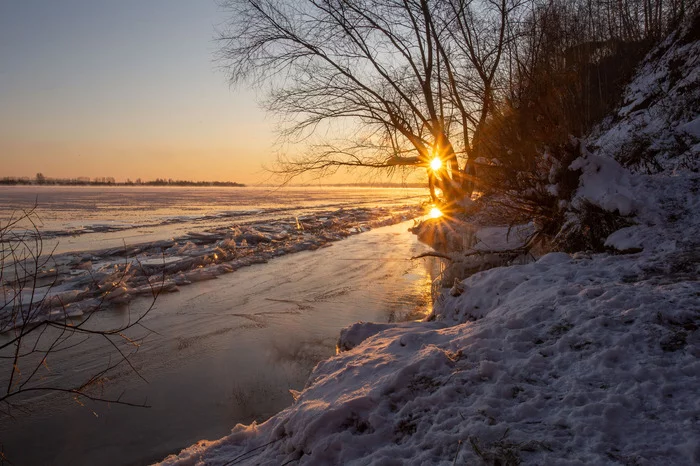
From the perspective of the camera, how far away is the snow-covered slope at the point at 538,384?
69.9 inches

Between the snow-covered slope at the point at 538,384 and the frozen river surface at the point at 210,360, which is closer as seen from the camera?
the snow-covered slope at the point at 538,384

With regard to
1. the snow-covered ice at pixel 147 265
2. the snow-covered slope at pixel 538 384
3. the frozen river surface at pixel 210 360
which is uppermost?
the snow-covered slope at pixel 538 384

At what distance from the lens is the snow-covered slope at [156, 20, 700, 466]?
1776 millimetres

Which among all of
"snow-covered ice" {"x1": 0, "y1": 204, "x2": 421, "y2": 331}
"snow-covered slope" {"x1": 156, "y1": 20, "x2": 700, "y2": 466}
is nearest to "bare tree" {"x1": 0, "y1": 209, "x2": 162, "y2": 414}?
"snow-covered ice" {"x1": 0, "y1": 204, "x2": 421, "y2": 331}

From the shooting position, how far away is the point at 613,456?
63.9 inches

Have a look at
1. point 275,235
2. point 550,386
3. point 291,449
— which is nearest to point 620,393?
point 550,386

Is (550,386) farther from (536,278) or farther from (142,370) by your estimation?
(142,370)

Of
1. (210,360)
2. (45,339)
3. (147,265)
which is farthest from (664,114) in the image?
(147,265)

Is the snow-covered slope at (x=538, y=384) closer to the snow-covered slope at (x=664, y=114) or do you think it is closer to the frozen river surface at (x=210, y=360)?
the frozen river surface at (x=210, y=360)

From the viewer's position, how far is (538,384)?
7.27 feet

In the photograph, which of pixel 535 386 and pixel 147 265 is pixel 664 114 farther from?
pixel 147 265

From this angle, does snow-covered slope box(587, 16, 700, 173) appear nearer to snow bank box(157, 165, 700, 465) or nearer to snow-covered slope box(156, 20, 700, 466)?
snow-covered slope box(156, 20, 700, 466)

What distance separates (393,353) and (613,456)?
168 cm

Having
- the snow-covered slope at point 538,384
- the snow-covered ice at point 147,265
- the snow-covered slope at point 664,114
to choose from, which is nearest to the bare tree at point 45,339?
the snow-covered ice at point 147,265
